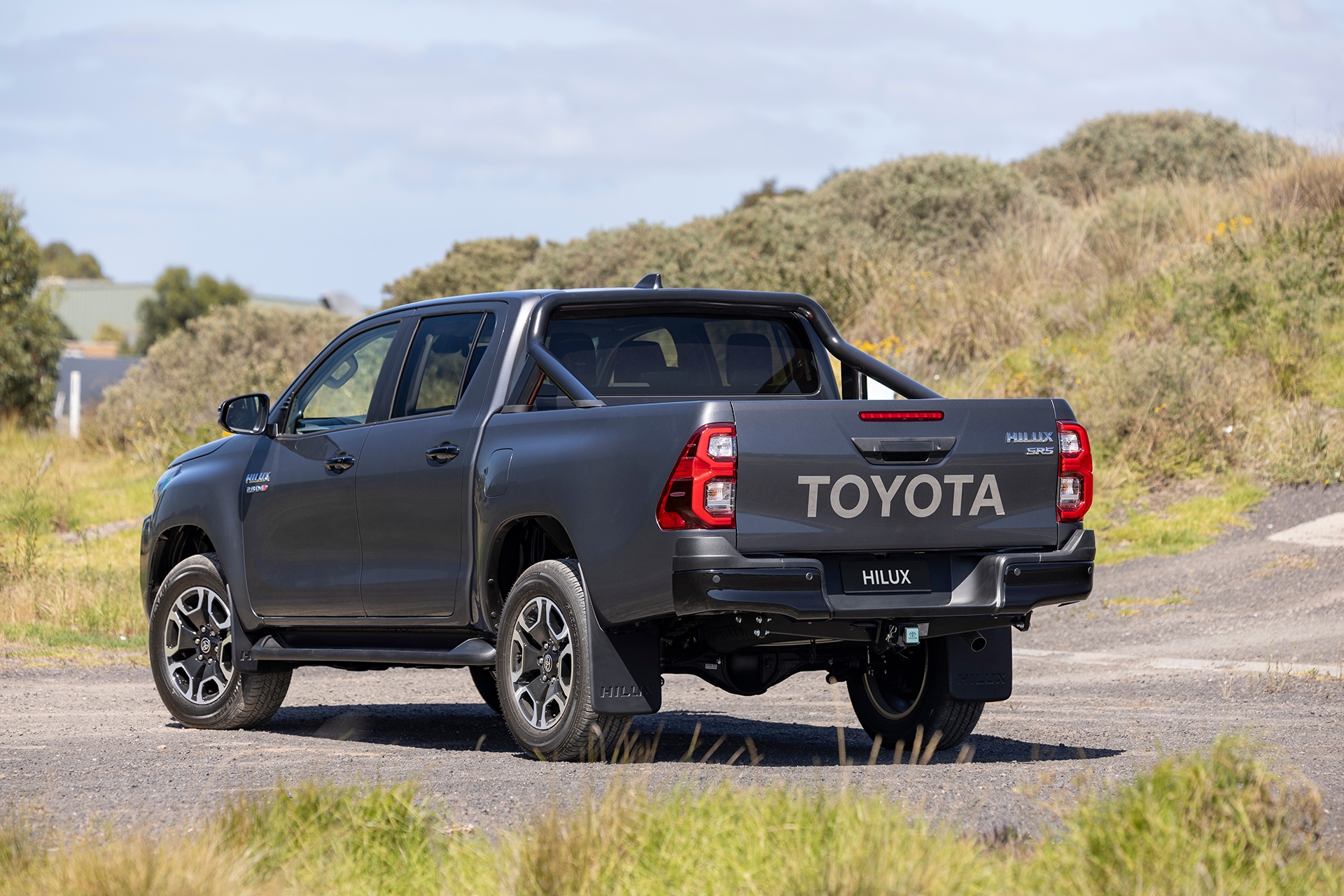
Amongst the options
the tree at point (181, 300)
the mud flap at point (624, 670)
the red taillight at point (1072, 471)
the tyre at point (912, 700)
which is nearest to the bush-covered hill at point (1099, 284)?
the tyre at point (912, 700)

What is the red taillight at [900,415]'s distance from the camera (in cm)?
634

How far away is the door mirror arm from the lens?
27.8 ft

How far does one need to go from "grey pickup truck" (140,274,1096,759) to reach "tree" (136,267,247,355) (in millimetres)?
86435

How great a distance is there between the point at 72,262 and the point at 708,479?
166 m

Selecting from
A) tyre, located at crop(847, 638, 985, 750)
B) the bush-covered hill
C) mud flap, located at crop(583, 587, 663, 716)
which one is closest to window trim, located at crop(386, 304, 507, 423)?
mud flap, located at crop(583, 587, 663, 716)

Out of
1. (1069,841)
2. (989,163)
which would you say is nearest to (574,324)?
(1069,841)

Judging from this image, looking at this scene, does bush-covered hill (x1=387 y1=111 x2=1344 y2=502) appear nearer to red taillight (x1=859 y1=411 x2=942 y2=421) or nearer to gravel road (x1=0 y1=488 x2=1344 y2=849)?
gravel road (x1=0 y1=488 x2=1344 y2=849)

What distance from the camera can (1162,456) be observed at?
17578 mm

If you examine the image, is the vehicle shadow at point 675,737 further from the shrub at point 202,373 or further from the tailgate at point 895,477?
the shrub at point 202,373

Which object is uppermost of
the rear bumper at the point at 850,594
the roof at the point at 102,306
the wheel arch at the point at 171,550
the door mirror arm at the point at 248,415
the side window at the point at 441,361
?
the roof at the point at 102,306

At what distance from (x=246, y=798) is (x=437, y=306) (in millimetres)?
3462

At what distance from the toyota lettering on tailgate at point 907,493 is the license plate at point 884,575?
Answer: 0.68 feet

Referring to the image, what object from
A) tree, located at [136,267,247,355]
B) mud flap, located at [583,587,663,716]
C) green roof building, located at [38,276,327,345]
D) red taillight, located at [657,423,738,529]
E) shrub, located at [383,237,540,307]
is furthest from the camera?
green roof building, located at [38,276,327,345]

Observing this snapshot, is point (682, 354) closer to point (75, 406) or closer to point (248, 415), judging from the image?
point (248, 415)
